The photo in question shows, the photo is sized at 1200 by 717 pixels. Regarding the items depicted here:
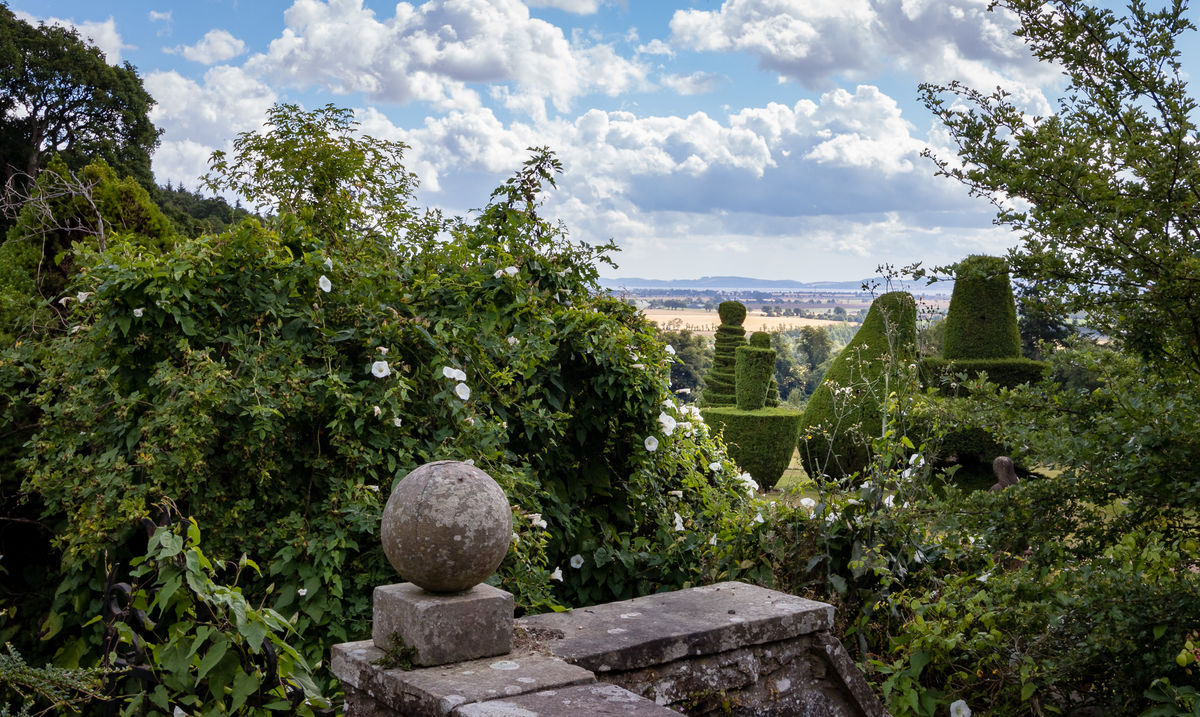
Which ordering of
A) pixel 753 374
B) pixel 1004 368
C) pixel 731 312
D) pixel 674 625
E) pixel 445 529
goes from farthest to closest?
pixel 731 312 → pixel 753 374 → pixel 1004 368 → pixel 674 625 → pixel 445 529

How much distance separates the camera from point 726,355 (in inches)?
699

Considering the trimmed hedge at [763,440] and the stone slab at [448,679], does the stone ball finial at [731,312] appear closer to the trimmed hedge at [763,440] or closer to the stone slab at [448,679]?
the trimmed hedge at [763,440]

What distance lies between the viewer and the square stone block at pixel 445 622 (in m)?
2.47

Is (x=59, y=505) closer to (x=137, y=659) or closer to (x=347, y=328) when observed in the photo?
(x=347, y=328)

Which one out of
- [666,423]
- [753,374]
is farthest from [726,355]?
[666,423]

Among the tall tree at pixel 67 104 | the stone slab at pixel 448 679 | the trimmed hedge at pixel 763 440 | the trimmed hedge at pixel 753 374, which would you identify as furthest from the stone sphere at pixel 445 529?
the tall tree at pixel 67 104

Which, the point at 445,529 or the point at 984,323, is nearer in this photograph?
the point at 445,529

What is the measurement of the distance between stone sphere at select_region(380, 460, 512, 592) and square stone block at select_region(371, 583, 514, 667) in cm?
6

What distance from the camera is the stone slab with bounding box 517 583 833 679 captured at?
2.80 metres

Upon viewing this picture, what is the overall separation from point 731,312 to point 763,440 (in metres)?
4.00

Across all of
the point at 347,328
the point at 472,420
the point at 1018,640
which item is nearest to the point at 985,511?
the point at 1018,640

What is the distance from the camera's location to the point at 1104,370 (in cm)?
382

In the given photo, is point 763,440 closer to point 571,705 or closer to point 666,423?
point 666,423

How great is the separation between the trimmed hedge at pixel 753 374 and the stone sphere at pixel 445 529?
13323 millimetres
